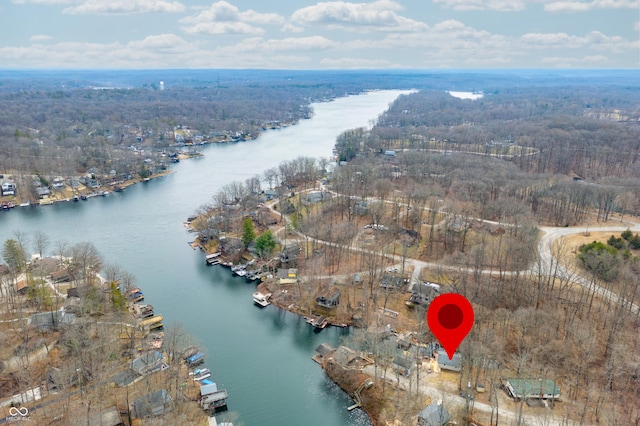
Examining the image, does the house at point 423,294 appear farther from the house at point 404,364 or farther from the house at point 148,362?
the house at point 148,362

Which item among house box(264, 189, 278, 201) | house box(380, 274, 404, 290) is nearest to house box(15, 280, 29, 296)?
house box(380, 274, 404, 290)

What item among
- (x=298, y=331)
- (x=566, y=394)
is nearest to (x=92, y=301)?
(x=298, y=331)

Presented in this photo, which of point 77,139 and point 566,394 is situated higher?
point 77,139

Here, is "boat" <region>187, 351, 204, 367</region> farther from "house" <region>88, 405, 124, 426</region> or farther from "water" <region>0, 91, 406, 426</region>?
"house" <region>88, 405, 124, 426</region>

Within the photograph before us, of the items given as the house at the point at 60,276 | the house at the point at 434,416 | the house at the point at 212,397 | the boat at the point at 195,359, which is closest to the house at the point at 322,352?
the house at the point at 212,397

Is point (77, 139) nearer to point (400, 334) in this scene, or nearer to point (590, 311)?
point (400, 334)

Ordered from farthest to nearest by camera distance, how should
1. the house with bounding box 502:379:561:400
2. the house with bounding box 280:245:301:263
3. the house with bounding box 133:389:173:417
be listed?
the house with bounding box 280:245:301:263
the house with bounding box 502:379:561:400
the house with bounding box 133:389:173:417

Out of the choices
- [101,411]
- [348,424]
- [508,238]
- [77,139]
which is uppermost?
[77,139]
